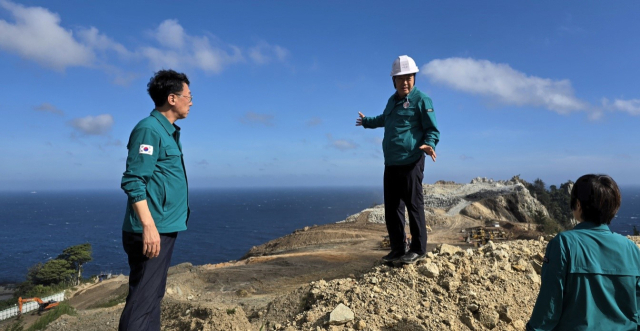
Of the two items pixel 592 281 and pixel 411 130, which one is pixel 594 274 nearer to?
pixel 592 281

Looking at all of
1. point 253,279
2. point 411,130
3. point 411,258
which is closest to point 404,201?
point 411,258

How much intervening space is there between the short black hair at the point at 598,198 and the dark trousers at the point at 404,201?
2.71m

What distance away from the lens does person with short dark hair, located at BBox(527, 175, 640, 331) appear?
6.30 ft

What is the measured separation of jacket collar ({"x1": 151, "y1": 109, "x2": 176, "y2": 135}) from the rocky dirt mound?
7.53ft

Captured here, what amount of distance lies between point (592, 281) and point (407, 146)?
2848 millimetres

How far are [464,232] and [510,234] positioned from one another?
9.89 ft

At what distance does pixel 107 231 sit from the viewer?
8444 centimetres

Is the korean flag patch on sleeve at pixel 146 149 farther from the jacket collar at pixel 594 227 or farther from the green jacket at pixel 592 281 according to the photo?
the jacket collar at pixel 594 227

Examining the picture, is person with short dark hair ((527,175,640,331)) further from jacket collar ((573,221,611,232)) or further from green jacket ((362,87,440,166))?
green jacket ((362,87,440,166))

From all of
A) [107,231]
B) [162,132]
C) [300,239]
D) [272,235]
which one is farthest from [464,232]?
[107,231]

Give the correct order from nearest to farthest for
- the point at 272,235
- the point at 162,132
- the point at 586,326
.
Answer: the point at 586,326, the point at 162,132, the point at 272,235

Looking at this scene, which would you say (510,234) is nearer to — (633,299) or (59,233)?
(633,299)

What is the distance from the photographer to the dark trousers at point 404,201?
4742mm

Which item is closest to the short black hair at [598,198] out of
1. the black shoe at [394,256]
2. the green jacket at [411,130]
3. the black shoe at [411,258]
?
the green jacket at [411,130]
